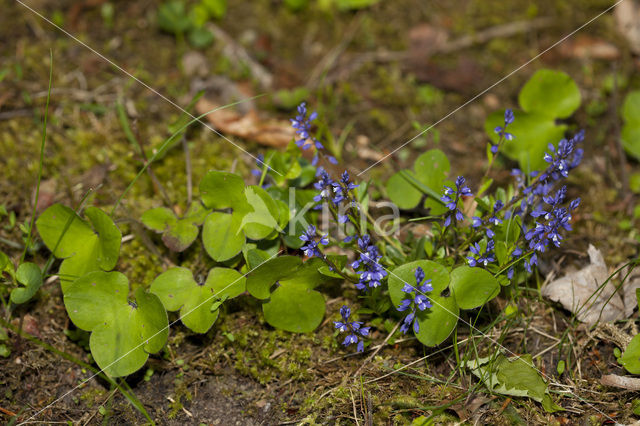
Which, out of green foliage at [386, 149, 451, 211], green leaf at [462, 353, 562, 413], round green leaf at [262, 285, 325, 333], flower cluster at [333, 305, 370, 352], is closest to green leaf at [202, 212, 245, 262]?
round green leaf at [262, 285, 325, 333]

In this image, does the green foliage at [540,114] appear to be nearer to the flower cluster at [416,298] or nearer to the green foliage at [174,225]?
the flower cluster at [416,298]

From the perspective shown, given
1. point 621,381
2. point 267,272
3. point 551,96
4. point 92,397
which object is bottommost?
point 92,397

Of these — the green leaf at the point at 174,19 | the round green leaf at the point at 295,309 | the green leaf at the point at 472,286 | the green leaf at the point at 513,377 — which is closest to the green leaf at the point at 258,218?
the round green leaf at the point at 295,309

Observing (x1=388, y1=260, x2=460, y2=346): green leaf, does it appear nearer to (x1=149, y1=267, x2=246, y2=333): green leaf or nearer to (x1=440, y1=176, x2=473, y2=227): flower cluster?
(x1=440, y1=176, x2=473, y2=227): flower cluster

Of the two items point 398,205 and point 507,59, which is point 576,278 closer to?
point 398,205

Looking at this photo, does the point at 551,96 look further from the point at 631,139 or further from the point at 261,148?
the point at 261,148

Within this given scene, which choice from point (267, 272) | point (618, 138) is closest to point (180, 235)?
point (267, 272)

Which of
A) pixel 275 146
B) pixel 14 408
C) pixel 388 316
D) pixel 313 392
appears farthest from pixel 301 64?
pixel 14 408
